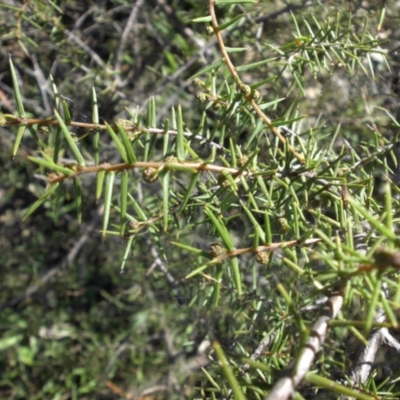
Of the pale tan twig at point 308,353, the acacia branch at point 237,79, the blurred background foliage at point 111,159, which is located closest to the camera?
the pale tan twig at point 308,353

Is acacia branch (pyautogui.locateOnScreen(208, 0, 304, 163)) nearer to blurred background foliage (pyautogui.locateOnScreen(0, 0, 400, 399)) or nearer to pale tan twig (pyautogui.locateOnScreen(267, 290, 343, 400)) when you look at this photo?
pale tan twig (pyautogui.locateOnScreen(267, 290, 343, 400))

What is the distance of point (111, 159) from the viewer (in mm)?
1588

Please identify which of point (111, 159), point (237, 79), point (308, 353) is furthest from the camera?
point (111, 159)

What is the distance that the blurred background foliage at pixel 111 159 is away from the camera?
117 centimetres

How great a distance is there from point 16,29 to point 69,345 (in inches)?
43.7

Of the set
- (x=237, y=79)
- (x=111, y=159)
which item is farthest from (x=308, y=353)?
(x=111, y=159)

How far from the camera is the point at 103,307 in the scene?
2.02 meters

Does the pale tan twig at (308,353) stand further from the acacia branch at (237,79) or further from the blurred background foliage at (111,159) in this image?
the blurred background foliage at (111,159)

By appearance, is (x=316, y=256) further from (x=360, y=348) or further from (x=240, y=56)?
(x=240, y=56)

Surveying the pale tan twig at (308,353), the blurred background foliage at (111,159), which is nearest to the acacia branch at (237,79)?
the pale tan twig at (308,353)

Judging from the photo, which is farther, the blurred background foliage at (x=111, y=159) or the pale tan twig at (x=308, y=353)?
the blurred background foliage at (x=111, y=159)

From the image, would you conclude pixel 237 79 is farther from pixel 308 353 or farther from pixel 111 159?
pixel 111 159

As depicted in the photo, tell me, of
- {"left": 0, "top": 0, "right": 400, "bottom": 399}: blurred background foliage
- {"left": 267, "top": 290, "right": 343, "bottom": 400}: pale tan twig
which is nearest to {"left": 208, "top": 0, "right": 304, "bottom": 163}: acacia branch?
{"left": 267, "top": 290, "right": 343, "bottom": 400}: pale tan twig

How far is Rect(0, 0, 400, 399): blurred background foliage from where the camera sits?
1.17 meters
